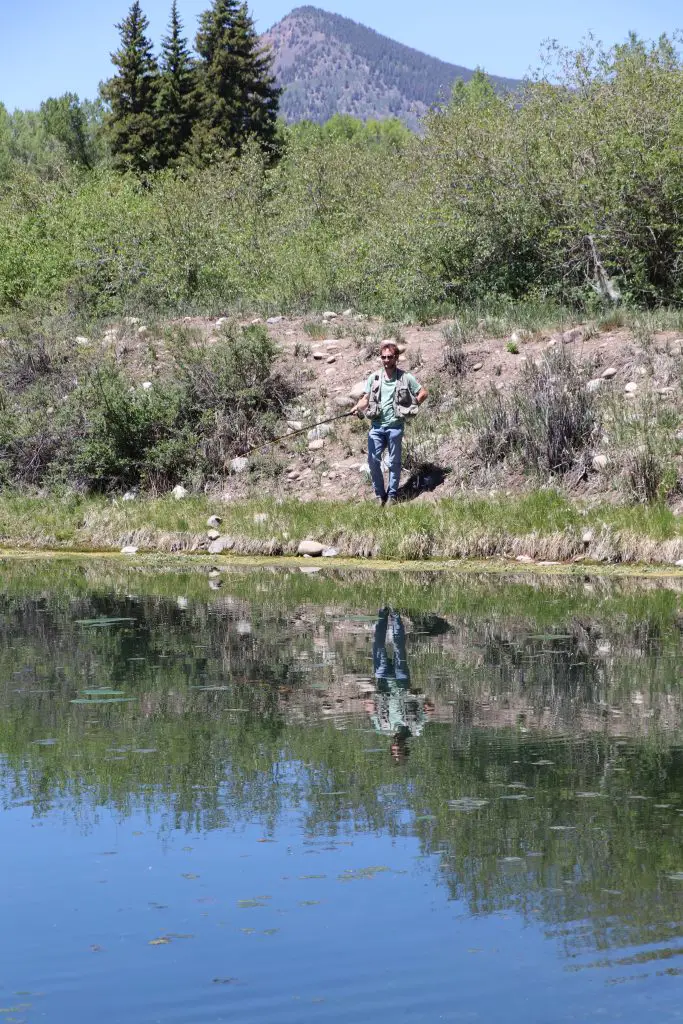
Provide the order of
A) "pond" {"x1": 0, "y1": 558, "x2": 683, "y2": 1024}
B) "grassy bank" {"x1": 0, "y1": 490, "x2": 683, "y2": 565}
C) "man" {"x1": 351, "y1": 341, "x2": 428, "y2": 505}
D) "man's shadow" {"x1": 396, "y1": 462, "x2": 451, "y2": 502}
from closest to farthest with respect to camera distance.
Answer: "pond" {"x1": 0, "y1": 558, "x2": 683, "y2": 1024}, "grassy bank" {"x1": 0, "y1": 490, "x2": 683, "y2": 565}, "man" {"x1": 351, "y1": 341, "x2": 428, "y2": 505}, "man's shadow" {"x1": 396, "y1": 462, "x2": 451, "y2": 502}

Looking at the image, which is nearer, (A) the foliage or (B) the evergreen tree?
(A) the foliage

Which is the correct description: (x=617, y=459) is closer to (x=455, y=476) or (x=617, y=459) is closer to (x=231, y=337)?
(x=455, y=476)

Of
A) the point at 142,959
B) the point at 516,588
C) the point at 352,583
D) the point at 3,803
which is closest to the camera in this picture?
the point at 142,959

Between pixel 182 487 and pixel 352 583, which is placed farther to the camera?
pixel 182 487

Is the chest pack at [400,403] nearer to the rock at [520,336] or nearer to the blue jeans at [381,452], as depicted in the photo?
the blue jeans at [381,452]

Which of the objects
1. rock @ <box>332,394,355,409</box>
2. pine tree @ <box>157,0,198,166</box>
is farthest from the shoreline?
pine tree @ <box>157,0,198,166</box>

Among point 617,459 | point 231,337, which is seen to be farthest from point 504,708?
point 231,337

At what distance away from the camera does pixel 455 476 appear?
67.1 ft

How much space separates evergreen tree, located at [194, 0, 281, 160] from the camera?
6288 cm

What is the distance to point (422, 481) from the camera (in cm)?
2062

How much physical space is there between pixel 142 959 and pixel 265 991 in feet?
1.69

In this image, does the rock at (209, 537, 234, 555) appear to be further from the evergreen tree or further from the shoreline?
the evergreen tree

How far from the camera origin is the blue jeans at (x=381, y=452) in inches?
769

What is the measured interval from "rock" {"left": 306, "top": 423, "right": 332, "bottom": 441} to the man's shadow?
2597 millimetres
